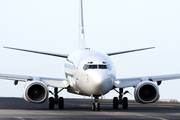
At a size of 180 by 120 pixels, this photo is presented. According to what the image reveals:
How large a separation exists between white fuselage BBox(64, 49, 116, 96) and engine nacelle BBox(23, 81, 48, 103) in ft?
7.51

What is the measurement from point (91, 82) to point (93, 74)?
1.66ft

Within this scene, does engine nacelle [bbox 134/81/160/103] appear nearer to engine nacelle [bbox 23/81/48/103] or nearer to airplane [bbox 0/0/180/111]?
airplane [bbox 0/0/180/111]

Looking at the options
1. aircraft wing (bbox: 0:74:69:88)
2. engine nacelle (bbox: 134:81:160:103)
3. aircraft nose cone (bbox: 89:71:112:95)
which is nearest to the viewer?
aircraft nose cone (bbox: 89:71:112:95)

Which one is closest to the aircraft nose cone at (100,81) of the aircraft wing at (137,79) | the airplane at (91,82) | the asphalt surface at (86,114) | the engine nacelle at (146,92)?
the airplane at (91,82)

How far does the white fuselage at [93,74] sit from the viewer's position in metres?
26.3

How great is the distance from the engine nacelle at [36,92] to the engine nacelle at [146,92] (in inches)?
239

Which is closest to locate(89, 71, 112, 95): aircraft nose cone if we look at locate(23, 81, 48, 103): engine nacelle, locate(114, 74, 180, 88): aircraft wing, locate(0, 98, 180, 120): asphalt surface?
locate(0, 98, 180, 120): asphalt surface

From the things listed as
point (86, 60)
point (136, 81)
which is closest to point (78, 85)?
point (86, 60)

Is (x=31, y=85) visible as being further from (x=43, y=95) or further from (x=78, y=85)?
(x=78, y=85)

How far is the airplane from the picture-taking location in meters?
26.8

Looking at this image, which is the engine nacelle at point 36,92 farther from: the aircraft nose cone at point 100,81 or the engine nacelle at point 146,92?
the engine nacelle at point 146,92

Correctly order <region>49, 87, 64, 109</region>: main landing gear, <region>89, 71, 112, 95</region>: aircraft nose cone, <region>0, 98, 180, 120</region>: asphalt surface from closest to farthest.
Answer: <region>0, 98, 180, 120</region>: asphalt surface < <region>89, 71, 112, 95</region>: aircraft nose cone < <region>49, 87, 64, 109</region>: main landing gear

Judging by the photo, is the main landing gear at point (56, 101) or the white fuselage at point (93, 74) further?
the main landing gear at point (56, 101)

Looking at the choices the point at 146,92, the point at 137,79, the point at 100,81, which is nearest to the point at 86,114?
the point at 100,81
